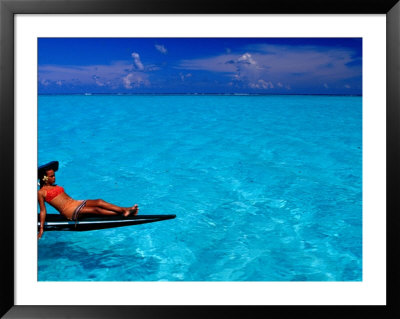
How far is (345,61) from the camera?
50.1 ft

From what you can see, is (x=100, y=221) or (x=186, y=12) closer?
(x=186, y=12)

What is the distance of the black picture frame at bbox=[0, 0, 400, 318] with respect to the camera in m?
2.05

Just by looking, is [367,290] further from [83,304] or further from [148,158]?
[148,158]

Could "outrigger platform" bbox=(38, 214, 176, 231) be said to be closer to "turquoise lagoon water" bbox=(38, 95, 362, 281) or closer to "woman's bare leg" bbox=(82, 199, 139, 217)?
"woman's bare leg" bbox=(82, 199, 139, 217)

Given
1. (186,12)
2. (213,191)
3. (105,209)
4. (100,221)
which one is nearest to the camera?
(186,12)

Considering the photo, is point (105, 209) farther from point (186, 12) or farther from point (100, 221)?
point (186, 12)

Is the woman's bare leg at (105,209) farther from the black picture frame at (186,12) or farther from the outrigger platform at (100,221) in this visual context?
the black picture frame at (186,12)

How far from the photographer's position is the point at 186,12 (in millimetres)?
2086

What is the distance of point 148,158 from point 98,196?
2.31 m

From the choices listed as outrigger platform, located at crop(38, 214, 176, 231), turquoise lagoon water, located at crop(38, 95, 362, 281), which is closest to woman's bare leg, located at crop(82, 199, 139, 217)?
outrigger platform, located at crop(38, 214, 176, 231)

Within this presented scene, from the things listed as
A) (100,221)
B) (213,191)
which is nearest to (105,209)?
(100,221)

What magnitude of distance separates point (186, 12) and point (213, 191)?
441cm

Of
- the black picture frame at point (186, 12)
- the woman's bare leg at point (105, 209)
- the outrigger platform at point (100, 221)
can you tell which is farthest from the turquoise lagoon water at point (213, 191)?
the black picture frame at point (186, 12)

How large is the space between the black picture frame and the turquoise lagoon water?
24.4 inches
